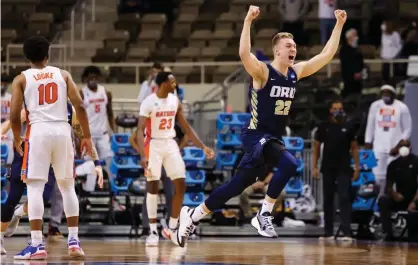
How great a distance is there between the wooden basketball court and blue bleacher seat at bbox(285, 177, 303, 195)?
1.72 meters

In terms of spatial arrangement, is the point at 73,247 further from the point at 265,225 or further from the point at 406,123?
the point at 406,123

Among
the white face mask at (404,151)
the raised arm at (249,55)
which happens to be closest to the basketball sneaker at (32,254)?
the raised arm at (249,55)

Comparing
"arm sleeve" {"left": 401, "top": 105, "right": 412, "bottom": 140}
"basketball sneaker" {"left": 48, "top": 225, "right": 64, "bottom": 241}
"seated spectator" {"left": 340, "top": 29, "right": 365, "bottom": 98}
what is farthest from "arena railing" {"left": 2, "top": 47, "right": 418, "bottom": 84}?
"basketball sneaker" {"left": 48, "top": 225, "right": 64, "bottom": 241}

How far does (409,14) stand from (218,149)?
9.28 metres

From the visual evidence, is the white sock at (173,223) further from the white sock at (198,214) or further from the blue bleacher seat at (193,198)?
the white sock at (198,214)

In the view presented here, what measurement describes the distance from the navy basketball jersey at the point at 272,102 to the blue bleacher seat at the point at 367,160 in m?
7.50

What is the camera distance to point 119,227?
738 inches

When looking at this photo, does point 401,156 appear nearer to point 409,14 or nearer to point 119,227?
point 119,227

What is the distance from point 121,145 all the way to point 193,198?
1.46 meters

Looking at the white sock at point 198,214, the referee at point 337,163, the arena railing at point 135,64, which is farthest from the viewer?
the arena railing at point 135,64

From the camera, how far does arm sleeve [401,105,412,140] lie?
65.7ft

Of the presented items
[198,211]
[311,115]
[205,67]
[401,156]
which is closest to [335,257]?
[198,211]

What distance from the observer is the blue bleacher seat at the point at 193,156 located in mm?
19484

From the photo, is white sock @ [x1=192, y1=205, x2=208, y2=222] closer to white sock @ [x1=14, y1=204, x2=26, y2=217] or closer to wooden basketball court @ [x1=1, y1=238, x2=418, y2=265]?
wooden basketball court @ [x1=1, y1=238, x2=418, y2=265]
